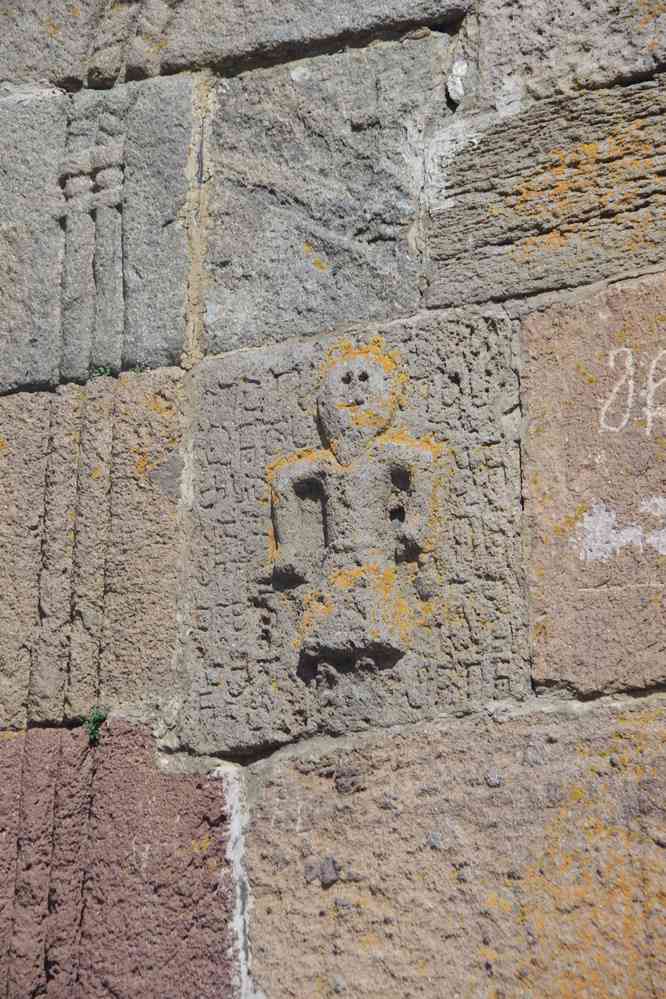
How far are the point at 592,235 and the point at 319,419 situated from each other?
0.55 meters

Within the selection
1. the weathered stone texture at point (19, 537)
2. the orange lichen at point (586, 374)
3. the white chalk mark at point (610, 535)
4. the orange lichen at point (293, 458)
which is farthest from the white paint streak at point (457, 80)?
the weathered stone texture at point (19, 537)

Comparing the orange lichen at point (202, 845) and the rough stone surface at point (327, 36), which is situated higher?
the rough stone surface at point (327, 36)

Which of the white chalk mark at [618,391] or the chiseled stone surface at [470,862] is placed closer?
the chiseled stone surface at [470,862]

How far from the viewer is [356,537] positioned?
223 cm

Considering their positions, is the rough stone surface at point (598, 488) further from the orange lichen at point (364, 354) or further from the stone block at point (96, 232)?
the stone block at point (96, 232)

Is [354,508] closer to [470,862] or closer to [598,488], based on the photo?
[598,488]

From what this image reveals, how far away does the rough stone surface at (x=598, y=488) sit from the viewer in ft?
6.76

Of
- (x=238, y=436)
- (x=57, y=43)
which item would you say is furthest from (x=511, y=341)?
(x=57, y=43)

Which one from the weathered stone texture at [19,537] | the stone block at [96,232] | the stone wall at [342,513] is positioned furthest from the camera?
the stone block at [96,232]

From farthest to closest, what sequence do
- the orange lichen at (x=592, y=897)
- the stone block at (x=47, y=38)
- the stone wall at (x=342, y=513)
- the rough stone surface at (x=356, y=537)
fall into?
the stone block at (x=47, y=38), the rough stone surface at (x=356, y=537), the stone wall at (x=342, y=513), the orange lichen at (x=592, y=897)

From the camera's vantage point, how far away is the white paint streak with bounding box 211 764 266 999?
6.95 ft

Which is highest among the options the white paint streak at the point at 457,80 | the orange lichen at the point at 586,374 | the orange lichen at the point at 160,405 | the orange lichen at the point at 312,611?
the white paint streak at the point at 457,80

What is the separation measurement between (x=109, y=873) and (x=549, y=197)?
1.33 m

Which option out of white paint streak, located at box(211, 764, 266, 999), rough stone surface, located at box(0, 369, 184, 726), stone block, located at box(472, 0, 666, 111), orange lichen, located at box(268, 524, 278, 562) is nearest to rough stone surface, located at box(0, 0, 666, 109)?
stone block, located at box(472, 0, 666, 111)
